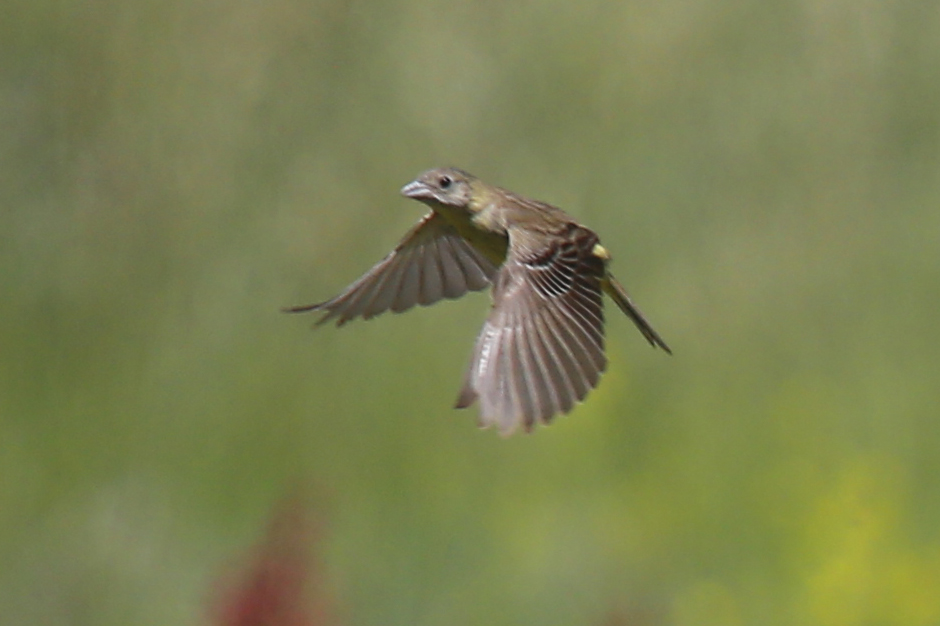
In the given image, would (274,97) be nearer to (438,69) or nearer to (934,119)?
(438,69)

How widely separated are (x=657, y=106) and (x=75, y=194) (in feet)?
4.26

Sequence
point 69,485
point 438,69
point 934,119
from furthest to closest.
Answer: point 934,119 < point 438,69 < point 69,485

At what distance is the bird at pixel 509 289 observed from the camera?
183 centimetres

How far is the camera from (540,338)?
6.47 ft

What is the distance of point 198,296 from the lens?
3.10 m

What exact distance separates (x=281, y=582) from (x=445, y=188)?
2.48 feet

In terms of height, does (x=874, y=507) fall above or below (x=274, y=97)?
below

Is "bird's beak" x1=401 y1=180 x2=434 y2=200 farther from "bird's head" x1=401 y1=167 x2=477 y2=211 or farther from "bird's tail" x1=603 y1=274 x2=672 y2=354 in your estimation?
"bird's tail" x1=603 y1=274 x2=672 y2=354

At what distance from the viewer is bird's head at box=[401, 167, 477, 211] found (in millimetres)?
2172

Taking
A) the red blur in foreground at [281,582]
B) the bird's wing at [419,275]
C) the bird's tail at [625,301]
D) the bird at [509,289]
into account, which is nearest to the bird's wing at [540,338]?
the bird at [509,289]

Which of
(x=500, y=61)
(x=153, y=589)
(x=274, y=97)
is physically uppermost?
(x=500, y=61)

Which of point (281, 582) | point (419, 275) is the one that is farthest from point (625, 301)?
point (281, 582)

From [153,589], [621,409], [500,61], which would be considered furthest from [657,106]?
[153,589]

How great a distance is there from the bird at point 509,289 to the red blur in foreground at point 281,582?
1.67ft
